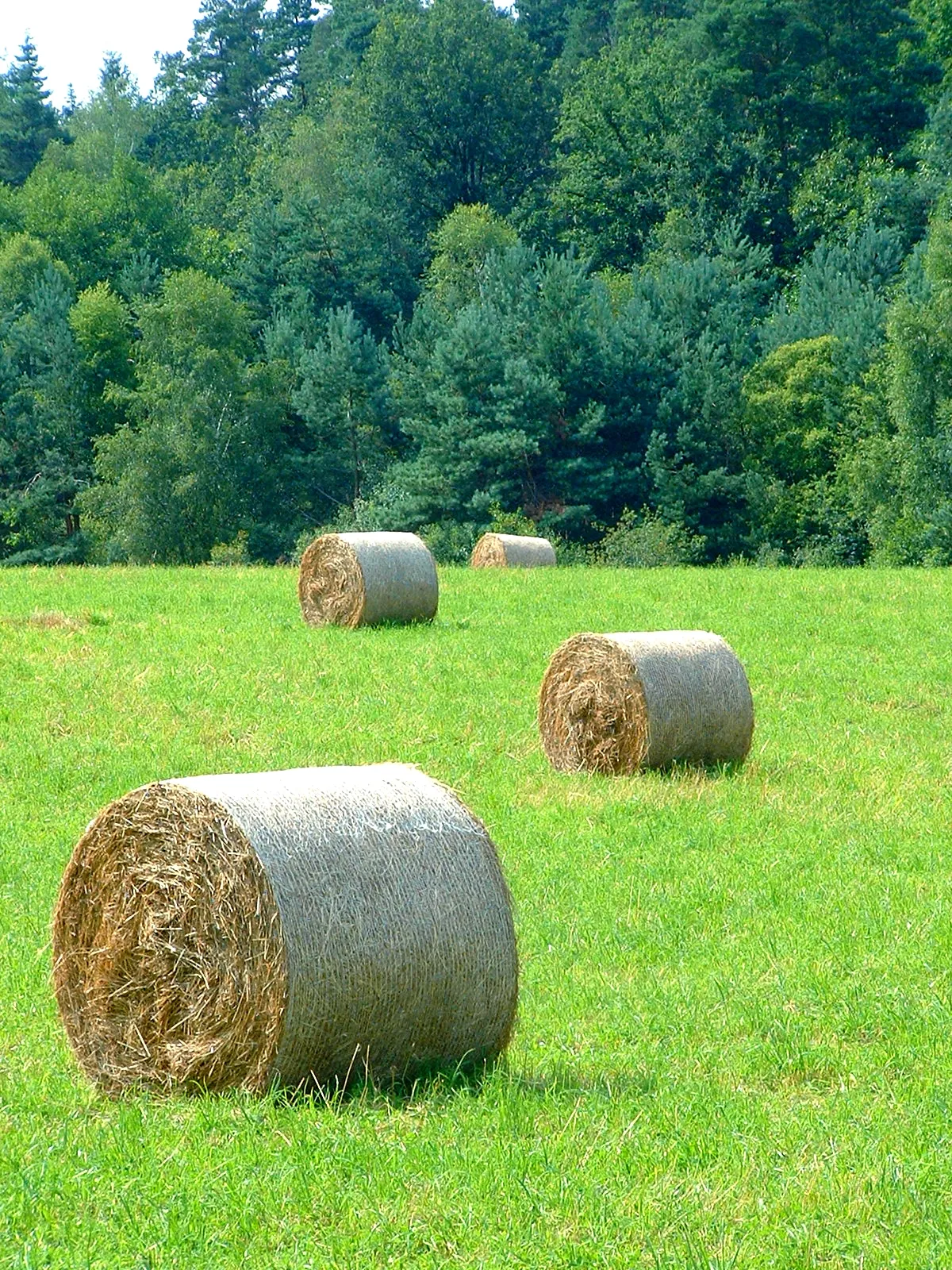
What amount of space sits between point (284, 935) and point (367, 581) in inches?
613

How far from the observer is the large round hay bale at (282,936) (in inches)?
249

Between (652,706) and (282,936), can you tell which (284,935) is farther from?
(652,706)

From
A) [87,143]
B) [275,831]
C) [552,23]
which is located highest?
[552,23]

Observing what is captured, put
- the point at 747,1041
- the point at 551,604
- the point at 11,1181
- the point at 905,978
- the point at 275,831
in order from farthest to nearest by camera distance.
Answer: the point at 551,604 < the point at 905,978 < the point at 747,1041 < the point at 275,831 < the point at 11,1181

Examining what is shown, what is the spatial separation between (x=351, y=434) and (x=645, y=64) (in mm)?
24888

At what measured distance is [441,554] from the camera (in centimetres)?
5428

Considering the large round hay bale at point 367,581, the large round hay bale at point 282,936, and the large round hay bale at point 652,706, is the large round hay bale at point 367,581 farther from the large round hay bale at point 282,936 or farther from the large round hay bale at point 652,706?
the large round hay bale at point 282,936

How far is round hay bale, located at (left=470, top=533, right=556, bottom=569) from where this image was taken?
32875mm

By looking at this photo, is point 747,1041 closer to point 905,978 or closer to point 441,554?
point 905,978

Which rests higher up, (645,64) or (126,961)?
(645,64)

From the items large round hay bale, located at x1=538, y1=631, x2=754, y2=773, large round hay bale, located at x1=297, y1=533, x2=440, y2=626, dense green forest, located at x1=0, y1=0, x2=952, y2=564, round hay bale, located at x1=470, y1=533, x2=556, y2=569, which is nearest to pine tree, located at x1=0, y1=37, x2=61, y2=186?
dense green forest, located at x1=0, y1=0, x2=952, y2=564

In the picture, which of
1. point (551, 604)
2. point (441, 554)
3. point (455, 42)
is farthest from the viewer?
point (455, 42)

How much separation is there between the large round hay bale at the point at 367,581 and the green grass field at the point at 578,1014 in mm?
2979

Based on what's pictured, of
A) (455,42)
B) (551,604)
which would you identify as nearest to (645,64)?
(455,42)
